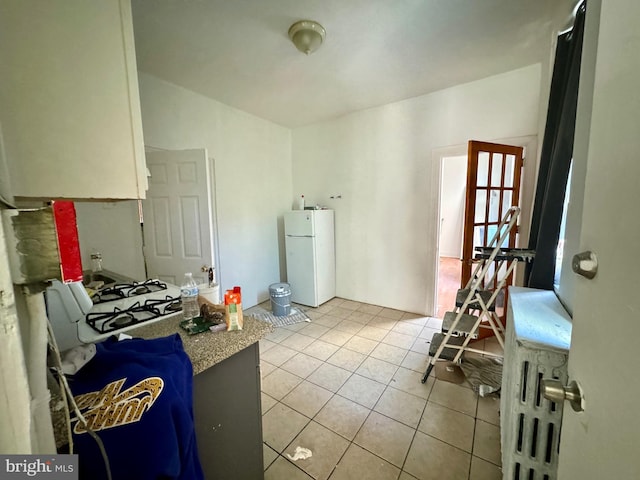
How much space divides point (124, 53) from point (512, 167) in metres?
2.99

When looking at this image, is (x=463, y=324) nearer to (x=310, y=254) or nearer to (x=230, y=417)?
(x=230, y=417)

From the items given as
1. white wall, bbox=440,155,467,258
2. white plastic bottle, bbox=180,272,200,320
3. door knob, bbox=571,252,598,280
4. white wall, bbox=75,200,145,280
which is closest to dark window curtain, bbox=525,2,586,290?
door knob, bbox=571,252,598,280

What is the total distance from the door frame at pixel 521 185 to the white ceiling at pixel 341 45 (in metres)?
0.66

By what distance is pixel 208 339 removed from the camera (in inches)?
38.5

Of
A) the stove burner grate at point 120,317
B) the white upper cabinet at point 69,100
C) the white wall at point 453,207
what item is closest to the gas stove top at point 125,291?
the stove burner grate at point 120,317

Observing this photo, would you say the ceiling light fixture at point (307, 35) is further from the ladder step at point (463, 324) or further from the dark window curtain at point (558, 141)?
the ladder step at point (463, 324)

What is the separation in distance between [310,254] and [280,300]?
28.4 inches

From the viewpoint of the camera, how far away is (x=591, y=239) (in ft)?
1.72

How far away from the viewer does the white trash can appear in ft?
10.6

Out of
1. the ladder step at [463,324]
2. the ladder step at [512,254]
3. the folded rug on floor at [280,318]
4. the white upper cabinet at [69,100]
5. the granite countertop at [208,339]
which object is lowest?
the folded rug on floor at [280,318]

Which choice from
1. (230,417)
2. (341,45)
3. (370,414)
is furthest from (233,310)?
(341,45)

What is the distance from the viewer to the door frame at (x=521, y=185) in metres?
2.36

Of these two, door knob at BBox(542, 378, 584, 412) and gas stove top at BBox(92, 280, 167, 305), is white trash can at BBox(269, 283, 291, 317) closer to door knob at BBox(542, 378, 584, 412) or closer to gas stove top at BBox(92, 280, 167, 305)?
gas stove top at BBox(92, 280, 167, 305)

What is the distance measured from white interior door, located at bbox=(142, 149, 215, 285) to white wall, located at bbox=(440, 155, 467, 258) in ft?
18.6
